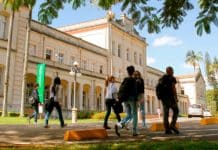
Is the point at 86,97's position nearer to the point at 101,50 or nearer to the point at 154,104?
the point at 101,50

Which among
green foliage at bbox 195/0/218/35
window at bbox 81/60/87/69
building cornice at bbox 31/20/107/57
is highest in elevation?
building cornice at bbox 31/20/107/57

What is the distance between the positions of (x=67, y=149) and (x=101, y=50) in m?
39.6

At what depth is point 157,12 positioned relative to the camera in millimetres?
6828

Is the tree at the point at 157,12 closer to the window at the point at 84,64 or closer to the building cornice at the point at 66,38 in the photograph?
the building cornice at the point at 66,38

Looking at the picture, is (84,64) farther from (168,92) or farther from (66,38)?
(168,92)

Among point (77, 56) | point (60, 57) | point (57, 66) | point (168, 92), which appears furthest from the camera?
point (77, 56)

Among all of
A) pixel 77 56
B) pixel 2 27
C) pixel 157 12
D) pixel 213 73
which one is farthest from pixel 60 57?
pixel 213 73

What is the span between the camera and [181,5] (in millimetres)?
6758

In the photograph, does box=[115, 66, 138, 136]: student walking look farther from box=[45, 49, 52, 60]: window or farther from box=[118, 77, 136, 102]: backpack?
box=[45, 49, 52, 60]: window

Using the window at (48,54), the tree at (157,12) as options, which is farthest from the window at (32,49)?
the tree at (157,12)

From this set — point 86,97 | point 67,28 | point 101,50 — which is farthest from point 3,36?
point 67,28

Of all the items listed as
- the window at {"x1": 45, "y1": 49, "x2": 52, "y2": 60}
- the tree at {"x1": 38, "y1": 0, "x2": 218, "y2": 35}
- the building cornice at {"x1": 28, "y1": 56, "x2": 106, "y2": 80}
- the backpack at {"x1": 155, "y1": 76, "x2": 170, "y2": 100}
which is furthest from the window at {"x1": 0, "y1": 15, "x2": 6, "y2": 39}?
the tree at {"x1": 38, "y1": 0, "x2": 218, "y2": 35}

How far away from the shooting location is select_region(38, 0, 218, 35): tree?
557cm

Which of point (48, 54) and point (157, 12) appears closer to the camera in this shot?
point (157, 12)
